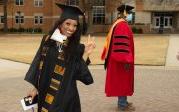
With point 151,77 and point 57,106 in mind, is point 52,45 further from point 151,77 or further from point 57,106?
point 151,77

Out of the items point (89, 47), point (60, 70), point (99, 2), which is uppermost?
point (99, 2)

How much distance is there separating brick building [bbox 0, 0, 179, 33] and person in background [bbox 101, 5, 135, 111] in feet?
218

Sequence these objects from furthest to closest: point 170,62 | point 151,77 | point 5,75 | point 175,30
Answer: point 175,30, point 170,62, point 5,75, point 151,77

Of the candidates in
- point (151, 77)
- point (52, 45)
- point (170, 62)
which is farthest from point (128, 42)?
point (170, 62)

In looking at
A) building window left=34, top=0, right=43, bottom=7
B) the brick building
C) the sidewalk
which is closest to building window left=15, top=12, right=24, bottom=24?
the brick building

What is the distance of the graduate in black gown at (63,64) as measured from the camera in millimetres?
5727

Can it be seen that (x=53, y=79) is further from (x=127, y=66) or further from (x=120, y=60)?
(x=127, y=66)

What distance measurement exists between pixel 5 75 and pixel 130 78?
8030 mm

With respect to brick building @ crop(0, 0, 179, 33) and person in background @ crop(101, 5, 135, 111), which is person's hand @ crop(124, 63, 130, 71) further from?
brick building @ crop(0, 0, 179, 33)

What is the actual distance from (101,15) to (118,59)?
72.3 metres

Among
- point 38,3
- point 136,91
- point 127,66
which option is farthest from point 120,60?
point 38,3

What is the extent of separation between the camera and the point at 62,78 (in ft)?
18.8

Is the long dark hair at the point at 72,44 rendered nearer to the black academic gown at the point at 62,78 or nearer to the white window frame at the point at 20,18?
the black academic gown at the point at 62,78

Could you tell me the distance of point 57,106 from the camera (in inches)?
226
